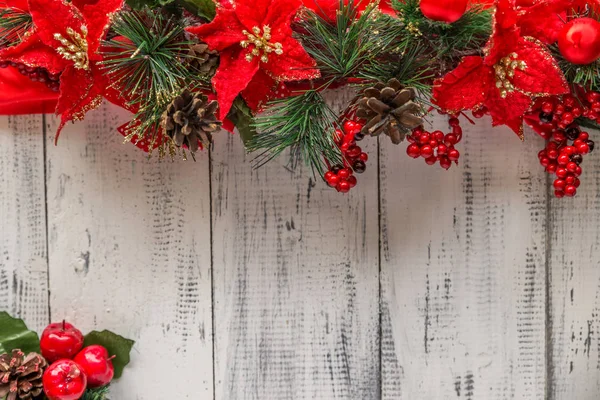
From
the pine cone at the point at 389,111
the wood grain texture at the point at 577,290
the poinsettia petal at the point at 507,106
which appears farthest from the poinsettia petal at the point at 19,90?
the wood grain texture at the point at 577,290

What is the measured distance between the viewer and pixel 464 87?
0.74 meters

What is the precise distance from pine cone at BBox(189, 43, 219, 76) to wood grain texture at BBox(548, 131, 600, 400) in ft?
1.72

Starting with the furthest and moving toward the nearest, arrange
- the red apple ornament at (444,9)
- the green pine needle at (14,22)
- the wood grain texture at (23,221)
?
the wood grain texture at (23,221) → the green pine needle at (14,22) → the red apple ornament at (444,9)

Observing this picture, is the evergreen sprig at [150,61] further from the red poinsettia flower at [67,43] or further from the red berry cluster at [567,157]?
the red berry cluster at [567,157]

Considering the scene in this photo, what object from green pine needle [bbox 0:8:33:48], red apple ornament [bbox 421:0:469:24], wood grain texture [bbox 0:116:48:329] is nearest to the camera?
red apple ornament [bbox 421:0:469:24]

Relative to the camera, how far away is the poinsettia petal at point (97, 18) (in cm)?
72

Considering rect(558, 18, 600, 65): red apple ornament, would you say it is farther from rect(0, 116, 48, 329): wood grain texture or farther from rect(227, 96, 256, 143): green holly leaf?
rect(0, 116, 48, 329): wood grain texture

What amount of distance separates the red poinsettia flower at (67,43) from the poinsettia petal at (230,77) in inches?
5.4

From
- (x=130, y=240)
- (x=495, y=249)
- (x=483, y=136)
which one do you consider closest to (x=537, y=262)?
(x=495, y=249)

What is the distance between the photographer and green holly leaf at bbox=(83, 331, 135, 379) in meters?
0.88

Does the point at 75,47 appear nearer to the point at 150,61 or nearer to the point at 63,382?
the point at 150,61

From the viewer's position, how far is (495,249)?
0.90 meters

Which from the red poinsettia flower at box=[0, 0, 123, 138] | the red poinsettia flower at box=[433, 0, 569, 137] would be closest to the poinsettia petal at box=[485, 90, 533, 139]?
the red poinsettia flower at box=[433, 0, 569, 137]

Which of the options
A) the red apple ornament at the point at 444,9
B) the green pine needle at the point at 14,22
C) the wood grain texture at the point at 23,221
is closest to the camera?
the red apple ornament at the point at 444,9
